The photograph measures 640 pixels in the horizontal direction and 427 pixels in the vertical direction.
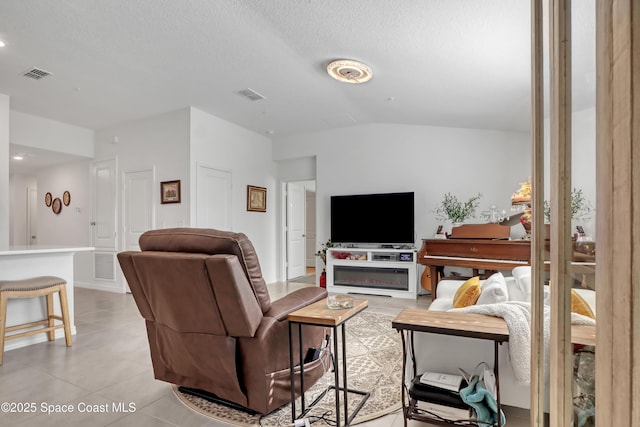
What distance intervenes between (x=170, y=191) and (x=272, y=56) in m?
2.74

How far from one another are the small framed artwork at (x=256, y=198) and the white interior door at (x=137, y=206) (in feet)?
5.14

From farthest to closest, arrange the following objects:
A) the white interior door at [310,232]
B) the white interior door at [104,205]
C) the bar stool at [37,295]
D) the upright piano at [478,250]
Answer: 1. the white interior door at [310,232]
2. the white interior door at [104,205]
3. the upright piano at [478,250]
4. the bar stool at [37,295]

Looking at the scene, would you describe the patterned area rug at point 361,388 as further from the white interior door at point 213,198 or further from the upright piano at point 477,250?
the white interior door at point 213,198

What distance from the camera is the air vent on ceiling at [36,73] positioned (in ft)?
12.2

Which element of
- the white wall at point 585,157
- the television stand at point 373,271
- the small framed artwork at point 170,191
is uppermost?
the small framed artwork at point 170,191

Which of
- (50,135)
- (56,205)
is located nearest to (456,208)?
(50,135)

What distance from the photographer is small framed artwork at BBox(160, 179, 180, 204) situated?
5055 millimetres

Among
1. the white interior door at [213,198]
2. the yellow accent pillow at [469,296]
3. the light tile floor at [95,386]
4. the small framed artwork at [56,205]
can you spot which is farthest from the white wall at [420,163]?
the small framed artwork at [56,205]

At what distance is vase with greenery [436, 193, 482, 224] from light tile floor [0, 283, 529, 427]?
321cm

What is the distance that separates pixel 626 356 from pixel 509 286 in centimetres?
225

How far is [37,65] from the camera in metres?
3.61

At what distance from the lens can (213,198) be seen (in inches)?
214

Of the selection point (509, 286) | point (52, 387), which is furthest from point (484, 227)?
point (52, 387)

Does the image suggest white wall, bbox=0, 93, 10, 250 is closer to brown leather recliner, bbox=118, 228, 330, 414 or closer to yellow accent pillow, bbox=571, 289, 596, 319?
brown leather recliner, bbox=118, 228, 330, 414
